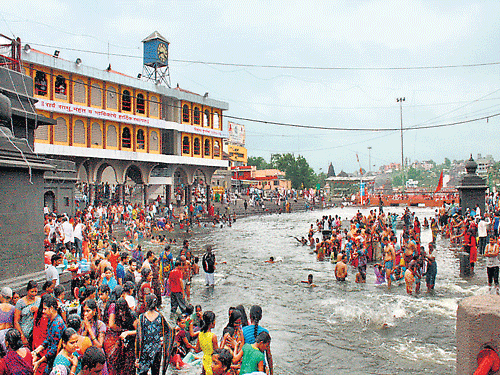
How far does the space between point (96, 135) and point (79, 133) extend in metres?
1.44

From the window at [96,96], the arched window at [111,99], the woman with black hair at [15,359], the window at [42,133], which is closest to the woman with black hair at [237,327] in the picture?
the woman with black hair at [15,359]

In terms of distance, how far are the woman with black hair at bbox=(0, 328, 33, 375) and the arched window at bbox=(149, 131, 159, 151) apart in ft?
102

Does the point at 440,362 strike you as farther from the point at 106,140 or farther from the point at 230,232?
the point at 106,140

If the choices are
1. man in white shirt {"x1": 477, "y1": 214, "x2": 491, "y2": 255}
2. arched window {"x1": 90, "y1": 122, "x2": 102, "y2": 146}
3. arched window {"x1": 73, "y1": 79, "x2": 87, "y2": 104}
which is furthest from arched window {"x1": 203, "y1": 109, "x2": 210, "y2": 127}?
man in white shirt {"x1": 477, "y1": 214, "x2": 491, "y2": 255}

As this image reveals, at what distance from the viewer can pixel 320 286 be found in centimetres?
1381

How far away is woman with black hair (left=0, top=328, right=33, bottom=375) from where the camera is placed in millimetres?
4457

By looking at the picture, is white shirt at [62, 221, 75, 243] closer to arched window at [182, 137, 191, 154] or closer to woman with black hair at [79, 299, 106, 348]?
woman with black hair at [79, 299, 106, 348]

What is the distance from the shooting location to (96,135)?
30562 mm

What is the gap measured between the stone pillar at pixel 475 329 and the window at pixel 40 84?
29.5 meters

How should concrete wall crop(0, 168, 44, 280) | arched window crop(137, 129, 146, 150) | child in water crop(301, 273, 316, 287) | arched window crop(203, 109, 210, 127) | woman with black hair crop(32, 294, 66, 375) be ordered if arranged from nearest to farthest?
1. woman with black hair crop(32, 294, 66, 375)
2. concrete wall crop(0, 168, 44, 280)
3. child in water crop(301, 273, 316, 287)
4. arched window crop(137, 129, 146, 150)
5. arched window crop(203, 109, 210, 127)

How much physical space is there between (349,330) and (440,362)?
2294 millimetres

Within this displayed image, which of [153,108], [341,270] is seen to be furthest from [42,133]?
[341,270]

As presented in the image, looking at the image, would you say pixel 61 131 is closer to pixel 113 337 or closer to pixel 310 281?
pixel 310 281

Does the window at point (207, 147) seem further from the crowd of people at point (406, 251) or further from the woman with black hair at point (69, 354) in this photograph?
the woman with black hair at point (69, 354)
